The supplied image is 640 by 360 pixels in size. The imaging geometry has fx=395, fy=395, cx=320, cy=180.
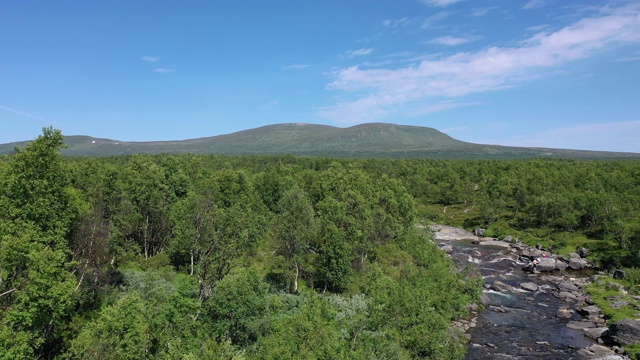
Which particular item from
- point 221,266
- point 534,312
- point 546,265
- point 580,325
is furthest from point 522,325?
point 221,266

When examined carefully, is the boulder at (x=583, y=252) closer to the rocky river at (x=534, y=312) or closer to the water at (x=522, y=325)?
the rocky river at (x=534, y=312)

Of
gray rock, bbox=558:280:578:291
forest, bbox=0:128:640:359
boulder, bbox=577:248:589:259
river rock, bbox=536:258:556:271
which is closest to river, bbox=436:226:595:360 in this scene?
gray rock, bbox=558:280:578:291

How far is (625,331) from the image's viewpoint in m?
59.2

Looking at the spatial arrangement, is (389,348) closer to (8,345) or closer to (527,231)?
(8,345)

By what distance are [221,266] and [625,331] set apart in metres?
60.1

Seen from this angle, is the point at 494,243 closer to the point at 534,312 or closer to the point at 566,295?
the point at 566,295

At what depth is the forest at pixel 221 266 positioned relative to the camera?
105 feet

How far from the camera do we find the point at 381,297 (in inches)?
1961

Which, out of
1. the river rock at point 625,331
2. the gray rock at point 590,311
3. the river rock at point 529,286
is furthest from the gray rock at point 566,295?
the river rock at point 625,331

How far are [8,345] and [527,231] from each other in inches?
5543

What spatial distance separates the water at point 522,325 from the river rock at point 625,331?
365 centimetres

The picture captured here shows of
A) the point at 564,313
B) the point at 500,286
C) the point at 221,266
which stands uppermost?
the point at 221,266

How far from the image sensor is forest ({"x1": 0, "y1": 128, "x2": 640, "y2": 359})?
32.1 metres

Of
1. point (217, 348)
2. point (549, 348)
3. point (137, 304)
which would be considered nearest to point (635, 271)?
point (549, 348)
